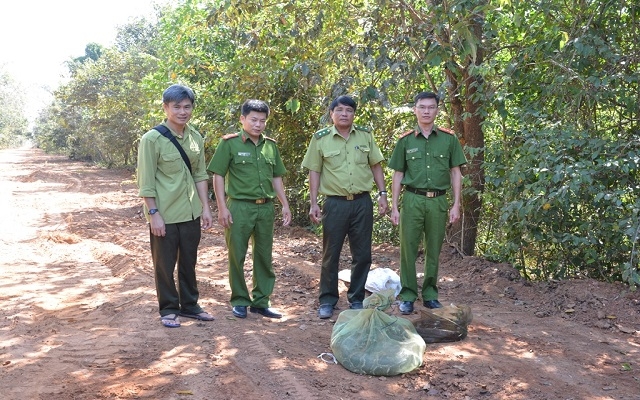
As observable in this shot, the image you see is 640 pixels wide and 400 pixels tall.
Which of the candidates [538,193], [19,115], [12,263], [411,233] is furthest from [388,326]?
[19,115]

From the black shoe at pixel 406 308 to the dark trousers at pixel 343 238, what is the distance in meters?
0.37

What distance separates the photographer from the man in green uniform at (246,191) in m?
5.00

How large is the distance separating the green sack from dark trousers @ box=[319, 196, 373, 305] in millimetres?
938

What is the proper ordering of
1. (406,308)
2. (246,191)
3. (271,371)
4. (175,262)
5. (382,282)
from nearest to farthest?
(271,371) → (175,262) → (246,191) → (406,308) → (382,282)

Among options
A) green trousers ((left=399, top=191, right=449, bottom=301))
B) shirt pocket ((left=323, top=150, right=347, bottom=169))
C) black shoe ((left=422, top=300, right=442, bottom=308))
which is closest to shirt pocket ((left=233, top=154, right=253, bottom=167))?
shirt pocket ((left=323, top=150, right=347, bottom=169))

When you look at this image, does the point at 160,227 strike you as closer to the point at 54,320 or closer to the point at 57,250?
the point at 54,320

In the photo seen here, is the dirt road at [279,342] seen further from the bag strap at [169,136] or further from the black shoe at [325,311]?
the bag strap at [169,136]

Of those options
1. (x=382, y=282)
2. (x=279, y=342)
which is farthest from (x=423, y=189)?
(x=279, y=342)

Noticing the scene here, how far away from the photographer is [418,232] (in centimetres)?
541

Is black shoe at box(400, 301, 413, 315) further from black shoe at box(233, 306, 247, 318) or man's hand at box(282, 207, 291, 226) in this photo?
black shoe at box(233, 306, 247, 318)

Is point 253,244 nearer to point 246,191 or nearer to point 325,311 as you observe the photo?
point 246,191

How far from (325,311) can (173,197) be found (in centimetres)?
160

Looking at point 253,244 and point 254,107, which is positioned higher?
point 254,107

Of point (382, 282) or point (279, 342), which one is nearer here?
point (279, 342)
